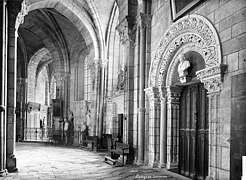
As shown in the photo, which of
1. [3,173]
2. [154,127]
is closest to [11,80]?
[3,173]

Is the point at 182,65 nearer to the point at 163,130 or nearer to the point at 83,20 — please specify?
the point at 163,130

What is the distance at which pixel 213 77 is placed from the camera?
5.19 m

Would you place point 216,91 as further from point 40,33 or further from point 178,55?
point 40,33

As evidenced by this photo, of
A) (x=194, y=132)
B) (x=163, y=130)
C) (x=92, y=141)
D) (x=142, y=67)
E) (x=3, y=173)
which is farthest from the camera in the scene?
(x=92, y=141)

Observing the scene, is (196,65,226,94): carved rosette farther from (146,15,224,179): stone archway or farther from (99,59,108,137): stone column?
(99,59,108,137): stone column

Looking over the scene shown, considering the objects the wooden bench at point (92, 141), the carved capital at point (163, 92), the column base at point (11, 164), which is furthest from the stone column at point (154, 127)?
the wooden bench at point (92, 141)

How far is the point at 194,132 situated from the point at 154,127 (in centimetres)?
145

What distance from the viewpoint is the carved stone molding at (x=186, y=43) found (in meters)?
5.34

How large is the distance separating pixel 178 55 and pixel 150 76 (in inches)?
52.6

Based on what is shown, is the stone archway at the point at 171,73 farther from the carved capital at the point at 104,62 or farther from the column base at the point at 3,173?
the carved capital at the point at 104,62

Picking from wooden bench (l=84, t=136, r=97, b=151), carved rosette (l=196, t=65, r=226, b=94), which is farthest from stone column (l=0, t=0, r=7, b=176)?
wooden bench (l=84, t=136, r=97, b=151)

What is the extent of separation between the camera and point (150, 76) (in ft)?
26.1

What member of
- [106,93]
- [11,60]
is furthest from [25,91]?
[11,60]

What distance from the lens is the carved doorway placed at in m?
6.14
